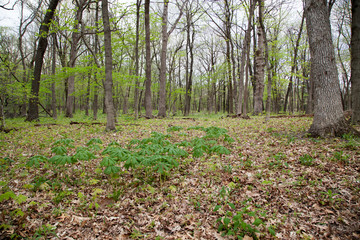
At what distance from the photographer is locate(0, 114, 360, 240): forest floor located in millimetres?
2516

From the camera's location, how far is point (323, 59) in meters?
5.45

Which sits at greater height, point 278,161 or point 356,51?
point 356,51

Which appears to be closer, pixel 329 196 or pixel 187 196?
pixel 329 196

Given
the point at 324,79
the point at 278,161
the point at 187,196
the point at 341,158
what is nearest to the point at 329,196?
the point at 278,161

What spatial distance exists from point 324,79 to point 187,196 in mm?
5608

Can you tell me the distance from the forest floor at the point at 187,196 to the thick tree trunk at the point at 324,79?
0.57 metres

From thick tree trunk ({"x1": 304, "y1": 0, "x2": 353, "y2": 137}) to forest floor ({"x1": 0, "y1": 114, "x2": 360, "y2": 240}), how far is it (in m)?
A: 0.57

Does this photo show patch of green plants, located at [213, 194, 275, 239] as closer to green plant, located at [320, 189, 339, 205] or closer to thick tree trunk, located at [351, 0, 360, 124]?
green plant, located at [320, 189, 339, 205]

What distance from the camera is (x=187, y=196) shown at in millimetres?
3434

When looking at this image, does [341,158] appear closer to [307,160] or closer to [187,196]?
[307,160]

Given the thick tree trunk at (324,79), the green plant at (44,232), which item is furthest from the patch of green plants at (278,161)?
the green plant at (44,232)

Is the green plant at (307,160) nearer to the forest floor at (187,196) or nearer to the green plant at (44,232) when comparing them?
the forest floor at (187,196)

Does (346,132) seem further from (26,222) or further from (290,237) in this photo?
(26,222)

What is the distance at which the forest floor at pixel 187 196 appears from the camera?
2.52 m
